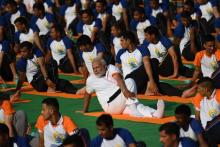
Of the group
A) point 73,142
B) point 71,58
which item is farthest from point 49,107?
point 71,58

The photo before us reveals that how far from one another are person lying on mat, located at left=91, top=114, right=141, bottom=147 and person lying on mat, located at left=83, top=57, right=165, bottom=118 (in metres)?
3.52

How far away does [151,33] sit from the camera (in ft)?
65.1

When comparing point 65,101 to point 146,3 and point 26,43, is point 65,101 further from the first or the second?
point 146,3

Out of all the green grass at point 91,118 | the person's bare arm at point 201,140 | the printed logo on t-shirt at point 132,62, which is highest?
the printed logo on t-shirt at point 132,62

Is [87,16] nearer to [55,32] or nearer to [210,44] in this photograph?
[55,32]

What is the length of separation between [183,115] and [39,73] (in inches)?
262

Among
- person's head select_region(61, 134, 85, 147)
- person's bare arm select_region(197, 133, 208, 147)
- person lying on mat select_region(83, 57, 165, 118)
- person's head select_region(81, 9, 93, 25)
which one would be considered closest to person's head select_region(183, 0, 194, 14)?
person's head select_region(81, 9, 93, 25)

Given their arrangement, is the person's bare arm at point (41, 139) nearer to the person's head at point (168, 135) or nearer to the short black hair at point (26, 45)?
the person's head at point (168, 135)

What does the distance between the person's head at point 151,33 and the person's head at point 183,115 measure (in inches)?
236

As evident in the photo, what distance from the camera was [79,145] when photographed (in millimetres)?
12180

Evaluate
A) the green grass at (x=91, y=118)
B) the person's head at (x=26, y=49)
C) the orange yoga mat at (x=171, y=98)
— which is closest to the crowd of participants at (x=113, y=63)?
the person's head at (x=26, y=49)

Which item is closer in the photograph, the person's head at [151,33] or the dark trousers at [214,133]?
the dark trousers at [214,133]

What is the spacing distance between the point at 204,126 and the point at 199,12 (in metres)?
9.24

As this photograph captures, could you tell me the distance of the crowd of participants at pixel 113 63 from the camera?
13789 millimetres
